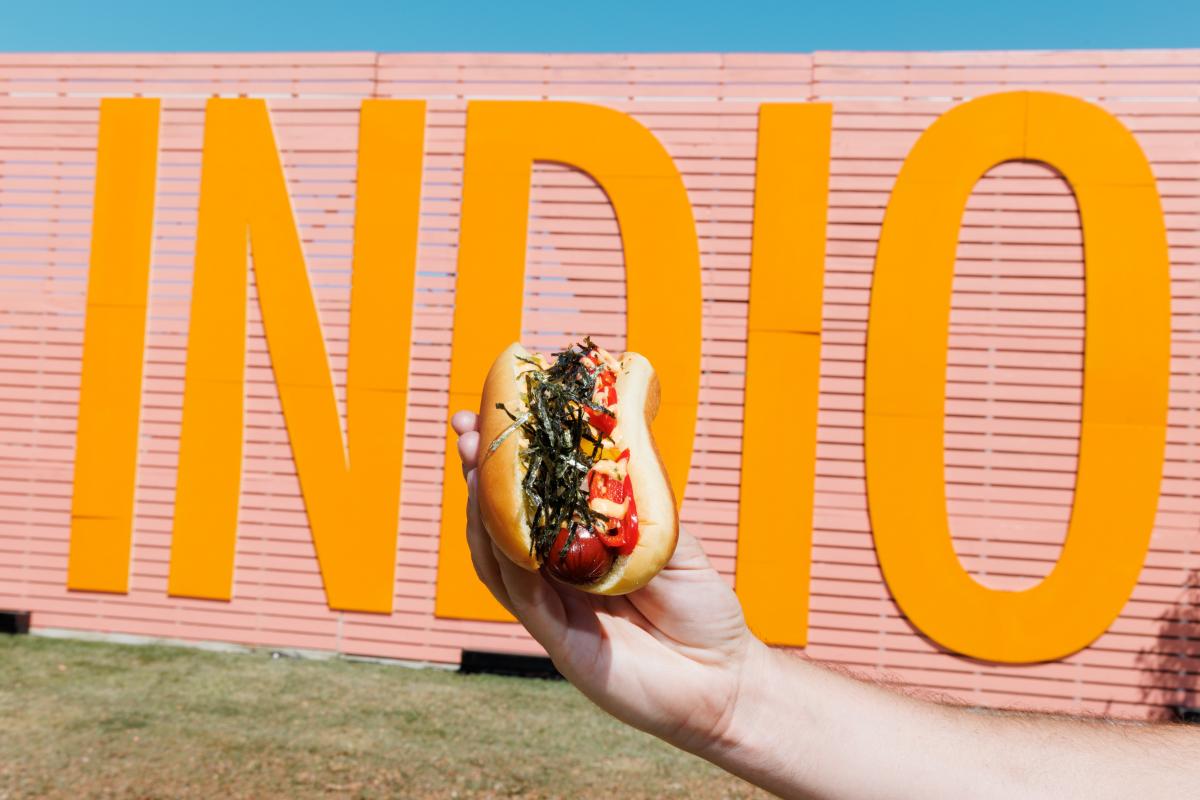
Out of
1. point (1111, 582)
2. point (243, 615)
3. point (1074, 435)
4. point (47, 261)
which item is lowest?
point (243, 615)

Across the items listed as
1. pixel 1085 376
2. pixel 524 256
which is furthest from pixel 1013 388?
pixel 524 256

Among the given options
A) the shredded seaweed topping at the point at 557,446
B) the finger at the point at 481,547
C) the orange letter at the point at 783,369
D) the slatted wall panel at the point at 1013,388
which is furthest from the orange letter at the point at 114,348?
the shredded seaweed topping at the point at 557,446

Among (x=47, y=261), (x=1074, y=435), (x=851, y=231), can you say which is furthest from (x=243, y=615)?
(x=1074, y=435)

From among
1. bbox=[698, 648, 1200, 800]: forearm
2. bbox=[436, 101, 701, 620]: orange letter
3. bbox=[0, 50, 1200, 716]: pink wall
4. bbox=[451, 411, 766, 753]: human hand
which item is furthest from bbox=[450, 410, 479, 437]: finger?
bbox=[0, 50, 1200, 716]: pink wall

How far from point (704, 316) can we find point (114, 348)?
225 inches

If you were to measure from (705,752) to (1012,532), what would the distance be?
227 inches

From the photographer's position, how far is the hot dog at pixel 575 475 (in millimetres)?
2270

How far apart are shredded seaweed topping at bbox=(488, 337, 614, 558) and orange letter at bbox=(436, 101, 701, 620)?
4635 millimetres

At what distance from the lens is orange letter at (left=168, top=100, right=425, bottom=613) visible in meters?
7.48

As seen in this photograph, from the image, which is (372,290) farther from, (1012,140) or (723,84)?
(1012,140)

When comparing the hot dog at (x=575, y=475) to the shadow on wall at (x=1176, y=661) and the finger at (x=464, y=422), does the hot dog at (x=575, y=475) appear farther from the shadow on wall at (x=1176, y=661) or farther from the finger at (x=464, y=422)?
the shadow on wall at (x=1176, y=661)

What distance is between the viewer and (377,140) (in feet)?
25.0

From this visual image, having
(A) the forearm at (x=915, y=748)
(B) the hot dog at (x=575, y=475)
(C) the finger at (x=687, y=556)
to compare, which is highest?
(B) the hot dog at (x=575, y=475)

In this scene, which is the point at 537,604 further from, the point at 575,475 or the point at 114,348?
the point at 114,348
